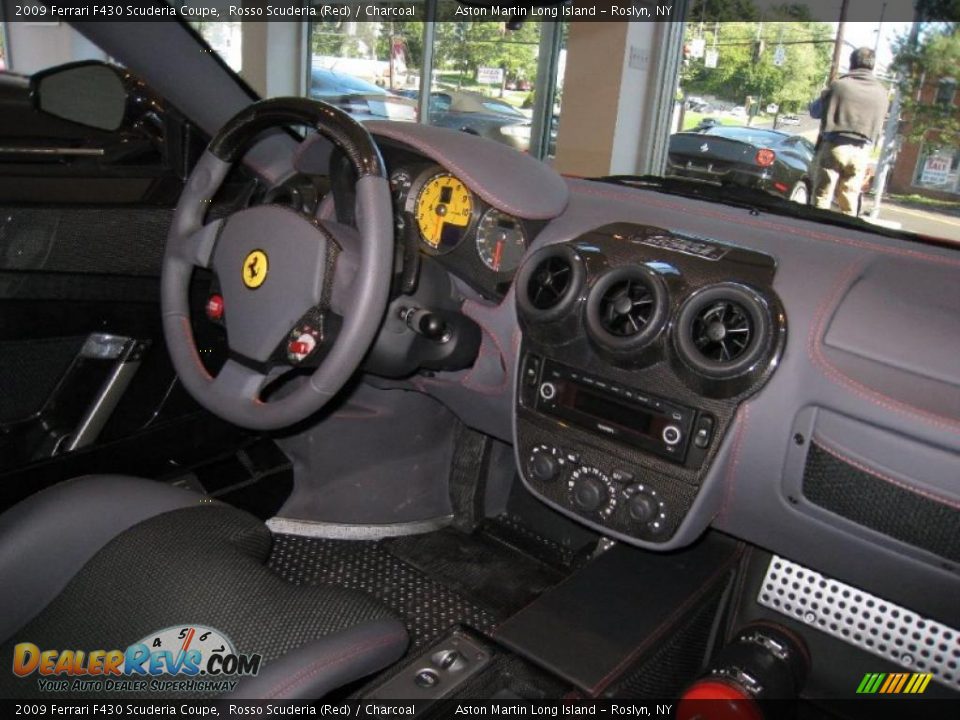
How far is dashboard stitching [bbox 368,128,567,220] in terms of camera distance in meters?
1.56

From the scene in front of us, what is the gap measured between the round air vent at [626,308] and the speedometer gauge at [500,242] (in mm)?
269

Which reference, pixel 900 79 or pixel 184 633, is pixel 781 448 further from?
pixel 900 79

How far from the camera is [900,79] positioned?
3701 millimetres

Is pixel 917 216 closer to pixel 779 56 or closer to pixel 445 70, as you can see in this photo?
pixel 779 56

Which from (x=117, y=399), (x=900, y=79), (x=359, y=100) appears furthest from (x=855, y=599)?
(x=359, y=100)

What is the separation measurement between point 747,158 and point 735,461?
2356 mm

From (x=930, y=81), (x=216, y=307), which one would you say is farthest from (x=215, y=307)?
(x=930, y=81)

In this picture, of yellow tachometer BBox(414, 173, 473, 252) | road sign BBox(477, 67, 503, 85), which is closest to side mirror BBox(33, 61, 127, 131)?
yellow tachometer BBox(414, 173, 473, 252)

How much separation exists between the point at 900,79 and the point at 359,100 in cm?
486

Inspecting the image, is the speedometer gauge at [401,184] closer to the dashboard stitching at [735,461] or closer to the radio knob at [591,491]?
the radio knob at [591,491]

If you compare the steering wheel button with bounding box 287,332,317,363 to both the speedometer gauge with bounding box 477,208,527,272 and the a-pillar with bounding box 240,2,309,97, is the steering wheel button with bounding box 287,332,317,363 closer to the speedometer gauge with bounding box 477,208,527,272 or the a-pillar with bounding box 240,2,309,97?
the speedometer gauge with bounding box 477,208,527,272

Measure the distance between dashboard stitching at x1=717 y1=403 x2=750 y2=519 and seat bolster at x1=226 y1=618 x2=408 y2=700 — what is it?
2.18 feet

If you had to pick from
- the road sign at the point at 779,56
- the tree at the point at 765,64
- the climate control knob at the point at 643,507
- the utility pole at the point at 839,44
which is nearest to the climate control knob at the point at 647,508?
→ the climate control knob at the point at 643,507

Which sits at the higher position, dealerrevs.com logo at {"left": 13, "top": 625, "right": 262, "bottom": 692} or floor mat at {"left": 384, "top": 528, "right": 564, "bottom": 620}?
dealerrevs.com logo at {"left": 13, "top": 625, "right": 262, "bottom": 692}
